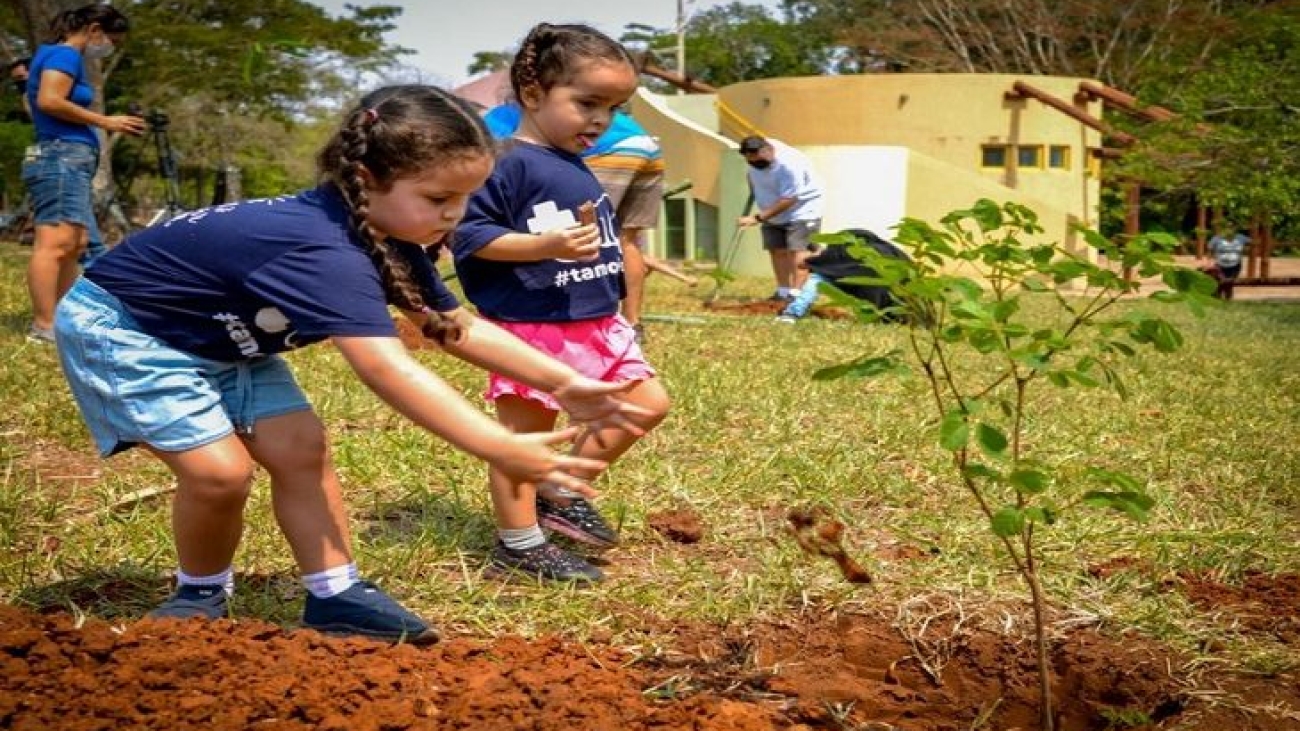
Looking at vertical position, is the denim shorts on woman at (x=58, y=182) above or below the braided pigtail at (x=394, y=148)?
below

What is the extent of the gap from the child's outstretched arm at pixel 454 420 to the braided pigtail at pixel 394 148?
0.19 meters

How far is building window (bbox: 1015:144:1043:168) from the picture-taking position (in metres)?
20.6

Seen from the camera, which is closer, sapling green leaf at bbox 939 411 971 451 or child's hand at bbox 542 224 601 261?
sapling green leaf at bbox 939 411 971 451

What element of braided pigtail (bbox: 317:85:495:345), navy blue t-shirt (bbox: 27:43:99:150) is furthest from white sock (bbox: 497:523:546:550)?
navy blue t-shirt (bbox: 27:43:99:150)

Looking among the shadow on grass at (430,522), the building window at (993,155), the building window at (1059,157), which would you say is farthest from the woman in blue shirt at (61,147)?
the building window at (1059,157)

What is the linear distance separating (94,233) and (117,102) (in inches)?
699

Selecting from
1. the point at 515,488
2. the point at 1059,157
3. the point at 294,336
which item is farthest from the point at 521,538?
the point at 1059,157

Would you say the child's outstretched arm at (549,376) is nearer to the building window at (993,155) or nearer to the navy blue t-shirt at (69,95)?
the navy blue t-shirt at (69,95)

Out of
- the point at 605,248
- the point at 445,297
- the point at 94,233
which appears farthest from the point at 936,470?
the point at 94,233

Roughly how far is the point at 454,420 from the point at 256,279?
50cm

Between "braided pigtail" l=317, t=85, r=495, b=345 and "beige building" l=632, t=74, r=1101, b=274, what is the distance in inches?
607

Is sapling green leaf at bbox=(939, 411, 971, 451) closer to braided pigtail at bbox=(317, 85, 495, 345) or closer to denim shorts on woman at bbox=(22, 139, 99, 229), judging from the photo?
braided pigtail at bbox=(317, 85, 495, 345)

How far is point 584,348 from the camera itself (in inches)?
134

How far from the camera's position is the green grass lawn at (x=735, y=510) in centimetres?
304
